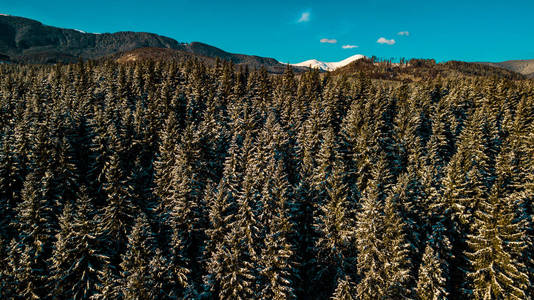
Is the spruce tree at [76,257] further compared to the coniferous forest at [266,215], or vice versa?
the coniferous forest at [266,215]

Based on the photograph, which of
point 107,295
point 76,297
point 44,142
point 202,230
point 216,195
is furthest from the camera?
point 44,142

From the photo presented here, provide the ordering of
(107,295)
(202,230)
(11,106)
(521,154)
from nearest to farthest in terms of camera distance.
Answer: (107,295) → (202,230) → (521,154) → (11,106)

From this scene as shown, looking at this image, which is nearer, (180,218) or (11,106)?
(180,218)

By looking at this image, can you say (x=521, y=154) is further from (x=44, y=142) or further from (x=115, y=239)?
(x=44, y=142)

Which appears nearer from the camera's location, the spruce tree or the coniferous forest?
the spruce tree

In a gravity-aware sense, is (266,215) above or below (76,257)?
above

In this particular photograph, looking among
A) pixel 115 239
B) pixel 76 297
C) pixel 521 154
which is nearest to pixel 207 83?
pixel 115 239

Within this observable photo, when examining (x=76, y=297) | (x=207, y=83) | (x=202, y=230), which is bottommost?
(x=76, y=297)

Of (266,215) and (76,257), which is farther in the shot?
(266,215)
